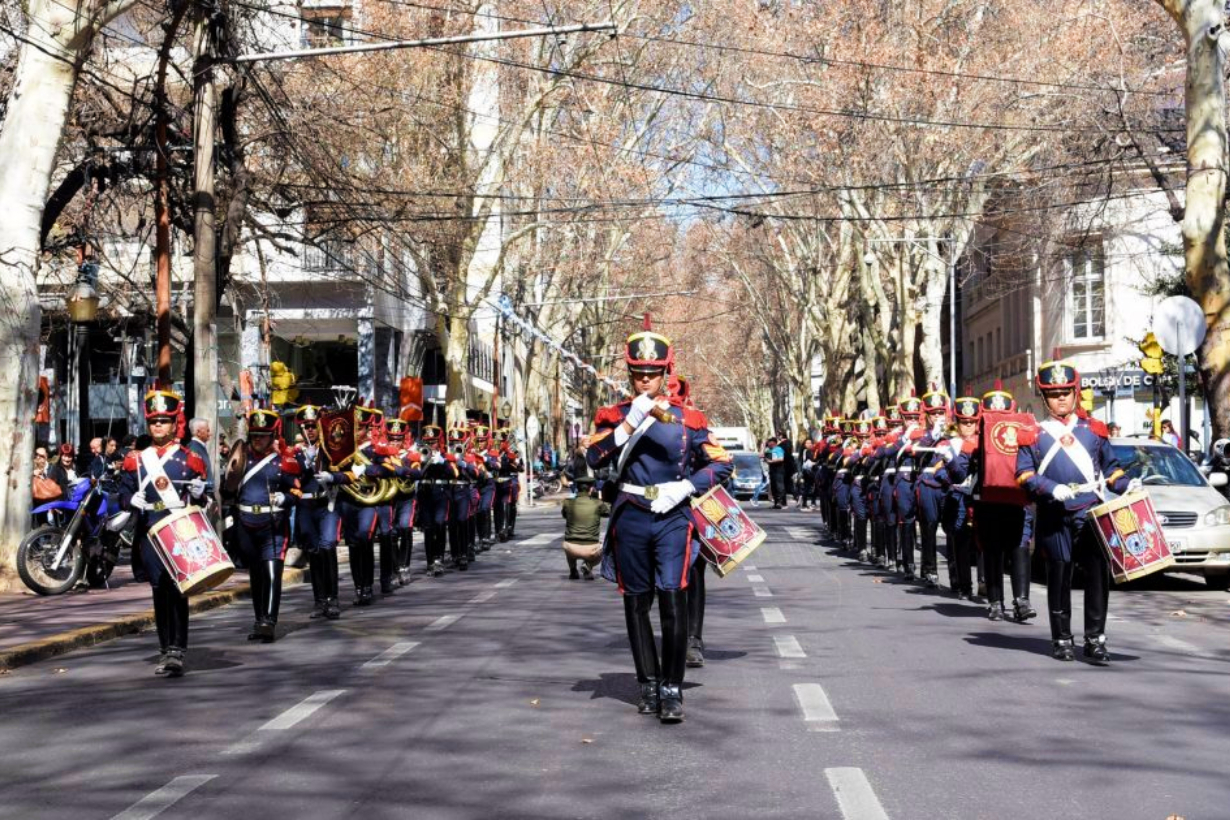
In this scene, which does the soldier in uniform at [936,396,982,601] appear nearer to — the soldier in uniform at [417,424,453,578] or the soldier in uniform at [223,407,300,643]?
the soldier in uniform at [223,407,300,643]

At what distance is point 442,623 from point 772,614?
2.78 m

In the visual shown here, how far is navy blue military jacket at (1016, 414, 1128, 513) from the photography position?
37.8 feet

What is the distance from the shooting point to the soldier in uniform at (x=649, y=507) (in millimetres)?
9086

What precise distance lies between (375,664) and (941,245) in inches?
1315

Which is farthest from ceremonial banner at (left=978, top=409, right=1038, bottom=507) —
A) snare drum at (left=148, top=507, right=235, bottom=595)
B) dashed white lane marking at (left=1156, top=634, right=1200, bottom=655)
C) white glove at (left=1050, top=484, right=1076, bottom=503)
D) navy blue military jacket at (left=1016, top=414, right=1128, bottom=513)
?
snare drum at (left=148, top=507, right=235, bottom=595)

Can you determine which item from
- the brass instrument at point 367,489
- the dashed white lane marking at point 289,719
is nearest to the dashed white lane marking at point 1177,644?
the dashed white lane marking at point 289,719

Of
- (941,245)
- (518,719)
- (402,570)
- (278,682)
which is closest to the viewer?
(518,719)

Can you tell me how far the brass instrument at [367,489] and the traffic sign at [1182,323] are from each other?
29.4 feet

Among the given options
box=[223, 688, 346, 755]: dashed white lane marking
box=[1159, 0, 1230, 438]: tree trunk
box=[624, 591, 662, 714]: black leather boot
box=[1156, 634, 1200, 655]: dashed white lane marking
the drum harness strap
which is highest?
box=[1159, 0, 1230, 438]: tree trunk

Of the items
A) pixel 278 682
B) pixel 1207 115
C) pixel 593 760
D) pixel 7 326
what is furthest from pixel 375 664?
pixel 1207 115

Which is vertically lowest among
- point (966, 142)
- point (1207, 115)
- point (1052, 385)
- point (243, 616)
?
point (243, 616)

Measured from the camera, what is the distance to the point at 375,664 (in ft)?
38.5

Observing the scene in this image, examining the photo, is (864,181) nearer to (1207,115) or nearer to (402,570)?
(1207,115)

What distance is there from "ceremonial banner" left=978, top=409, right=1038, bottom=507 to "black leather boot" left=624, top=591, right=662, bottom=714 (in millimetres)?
5065
